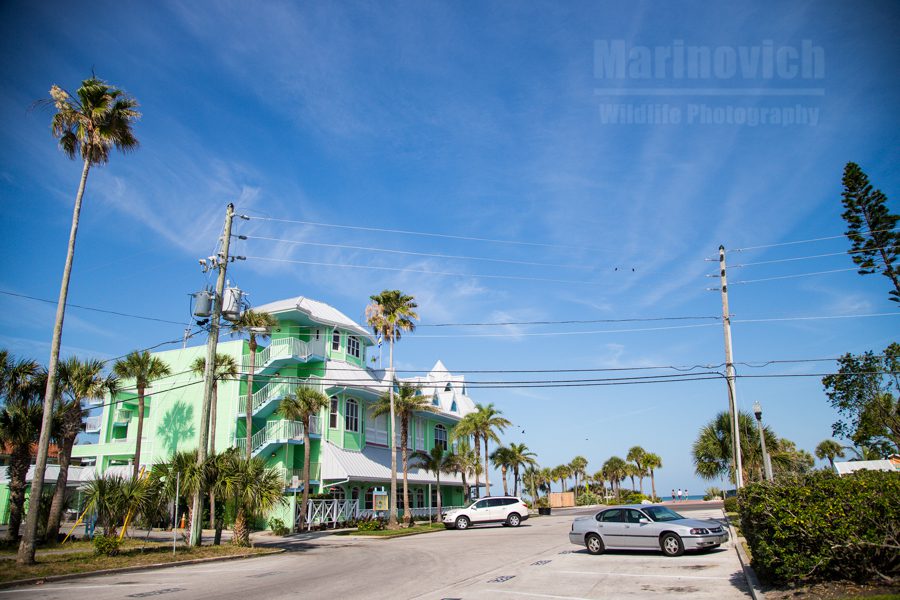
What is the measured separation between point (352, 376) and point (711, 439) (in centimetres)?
2360

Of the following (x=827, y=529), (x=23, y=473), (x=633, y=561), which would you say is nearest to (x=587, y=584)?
(x=633, y=561)

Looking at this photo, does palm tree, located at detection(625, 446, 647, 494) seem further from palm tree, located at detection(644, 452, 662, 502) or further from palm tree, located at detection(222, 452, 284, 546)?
palm tree, located at detection(222, 452, 284, 546)

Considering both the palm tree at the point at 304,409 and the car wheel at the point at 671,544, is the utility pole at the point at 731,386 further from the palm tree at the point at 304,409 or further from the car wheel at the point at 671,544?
the palm tree at the point at 304,409

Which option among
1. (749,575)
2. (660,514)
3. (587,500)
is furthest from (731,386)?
(587,500)

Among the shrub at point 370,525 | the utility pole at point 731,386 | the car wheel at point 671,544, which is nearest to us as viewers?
the car wheel at point 671,544

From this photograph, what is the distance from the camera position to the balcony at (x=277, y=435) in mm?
33969

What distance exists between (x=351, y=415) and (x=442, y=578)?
26.0m

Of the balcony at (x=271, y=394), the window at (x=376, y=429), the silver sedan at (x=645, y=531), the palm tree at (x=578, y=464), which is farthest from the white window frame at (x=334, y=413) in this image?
the palm tree at (x=578, y=464)

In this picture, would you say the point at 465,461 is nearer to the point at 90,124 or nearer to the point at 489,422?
the point at 489,422

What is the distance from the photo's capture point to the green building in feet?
115

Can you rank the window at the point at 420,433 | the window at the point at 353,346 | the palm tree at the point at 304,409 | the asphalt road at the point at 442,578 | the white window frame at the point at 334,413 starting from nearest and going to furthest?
the asphalt road at the point at 442,578
the palm tree at the point at 304,409
the white window frame at the point at 334,413
the window at the point at 353,346
the window at the point at 420,433

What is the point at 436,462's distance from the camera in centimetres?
4081

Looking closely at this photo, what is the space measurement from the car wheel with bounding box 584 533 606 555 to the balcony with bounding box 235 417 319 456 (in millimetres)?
22047

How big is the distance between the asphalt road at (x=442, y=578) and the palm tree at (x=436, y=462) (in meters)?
21.7
